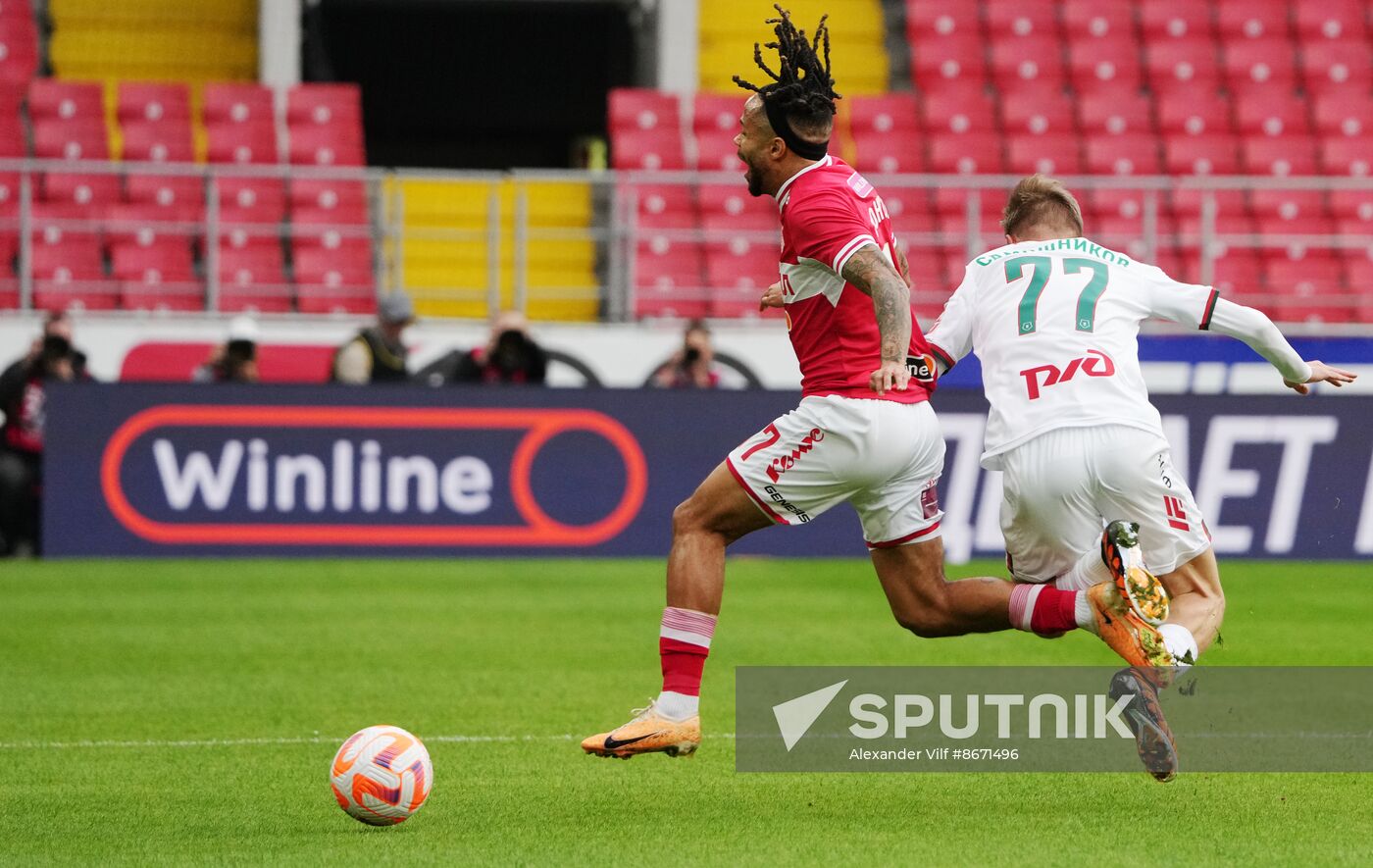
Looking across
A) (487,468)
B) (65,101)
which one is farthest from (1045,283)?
(65,101)

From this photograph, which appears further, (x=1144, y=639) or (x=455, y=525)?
(x=455, y=525)

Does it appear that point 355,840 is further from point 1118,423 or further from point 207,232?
point 207,232

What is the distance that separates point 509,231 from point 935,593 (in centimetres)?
1288

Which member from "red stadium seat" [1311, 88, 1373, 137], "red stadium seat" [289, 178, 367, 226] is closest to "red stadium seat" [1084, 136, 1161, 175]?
"red stadium seat" [1311, 88, 1373, 137]

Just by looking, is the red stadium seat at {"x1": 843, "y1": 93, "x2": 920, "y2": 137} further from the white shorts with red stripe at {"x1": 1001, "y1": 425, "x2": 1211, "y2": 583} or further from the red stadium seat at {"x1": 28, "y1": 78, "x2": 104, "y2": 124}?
the white shorts with red stripe at {"x1": 1001, "y1": 425, "x2": 1211, "y2": 583}

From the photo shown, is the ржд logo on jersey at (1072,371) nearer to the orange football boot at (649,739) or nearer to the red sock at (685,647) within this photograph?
the red sock at (685,647)

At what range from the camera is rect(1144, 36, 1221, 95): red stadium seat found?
2123cm

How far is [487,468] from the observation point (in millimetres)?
14703

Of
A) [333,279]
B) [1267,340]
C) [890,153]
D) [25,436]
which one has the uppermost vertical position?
[890,153]

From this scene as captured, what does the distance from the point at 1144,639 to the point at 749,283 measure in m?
12.8

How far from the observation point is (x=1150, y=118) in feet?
68.7

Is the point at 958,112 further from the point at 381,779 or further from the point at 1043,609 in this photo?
the point at 381,779

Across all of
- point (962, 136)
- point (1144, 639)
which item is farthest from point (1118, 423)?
point (962, 136)

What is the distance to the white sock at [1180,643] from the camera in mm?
6090
